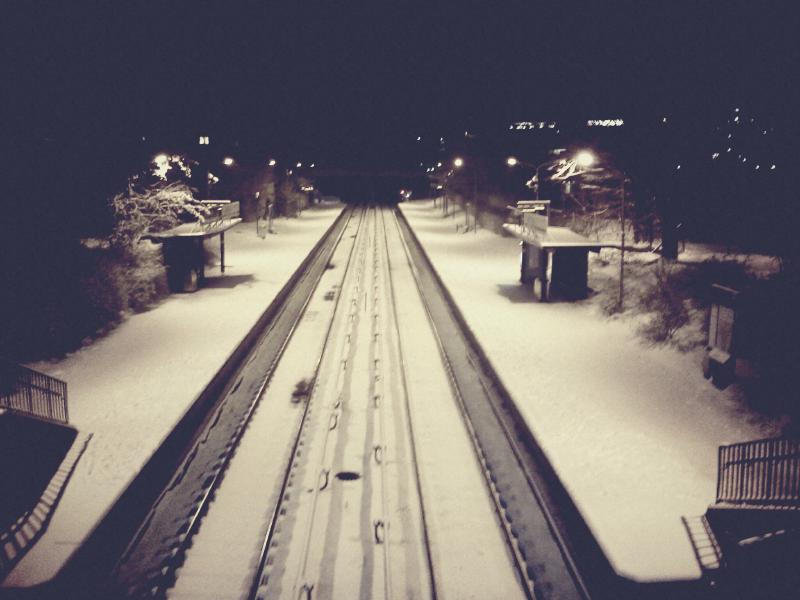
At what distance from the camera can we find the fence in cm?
1188

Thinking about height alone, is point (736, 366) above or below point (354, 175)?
below

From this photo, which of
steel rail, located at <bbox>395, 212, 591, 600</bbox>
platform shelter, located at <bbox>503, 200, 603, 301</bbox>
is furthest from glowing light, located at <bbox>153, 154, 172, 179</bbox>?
platform shelter, located at <bbox>503, 200, 603, 301</bbox>

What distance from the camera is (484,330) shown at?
2019 cm

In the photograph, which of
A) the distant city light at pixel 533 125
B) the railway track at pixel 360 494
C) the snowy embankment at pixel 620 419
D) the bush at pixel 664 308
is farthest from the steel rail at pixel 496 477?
the distant city light at pixel 533 125

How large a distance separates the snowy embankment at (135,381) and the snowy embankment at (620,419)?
674cm

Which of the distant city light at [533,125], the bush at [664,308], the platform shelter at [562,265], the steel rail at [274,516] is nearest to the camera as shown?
the steel rail at [274,516]

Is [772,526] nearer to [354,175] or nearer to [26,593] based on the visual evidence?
[26,593]

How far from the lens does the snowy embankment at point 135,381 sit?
371 inches

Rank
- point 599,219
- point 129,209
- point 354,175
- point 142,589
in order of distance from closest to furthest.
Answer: point 142,589 → point 129,209 → point 599,219 → point 354,175

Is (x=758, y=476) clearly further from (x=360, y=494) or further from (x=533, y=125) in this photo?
(x=533, y=125)

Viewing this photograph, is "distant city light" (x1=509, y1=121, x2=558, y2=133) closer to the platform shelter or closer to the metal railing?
the platform shelter

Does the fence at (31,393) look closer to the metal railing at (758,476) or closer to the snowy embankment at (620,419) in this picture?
the snowy embankment at (620,419)

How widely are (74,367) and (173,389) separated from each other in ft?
11.5

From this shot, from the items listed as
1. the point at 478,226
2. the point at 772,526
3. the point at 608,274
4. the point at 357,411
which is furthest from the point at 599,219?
the point at 772,526
